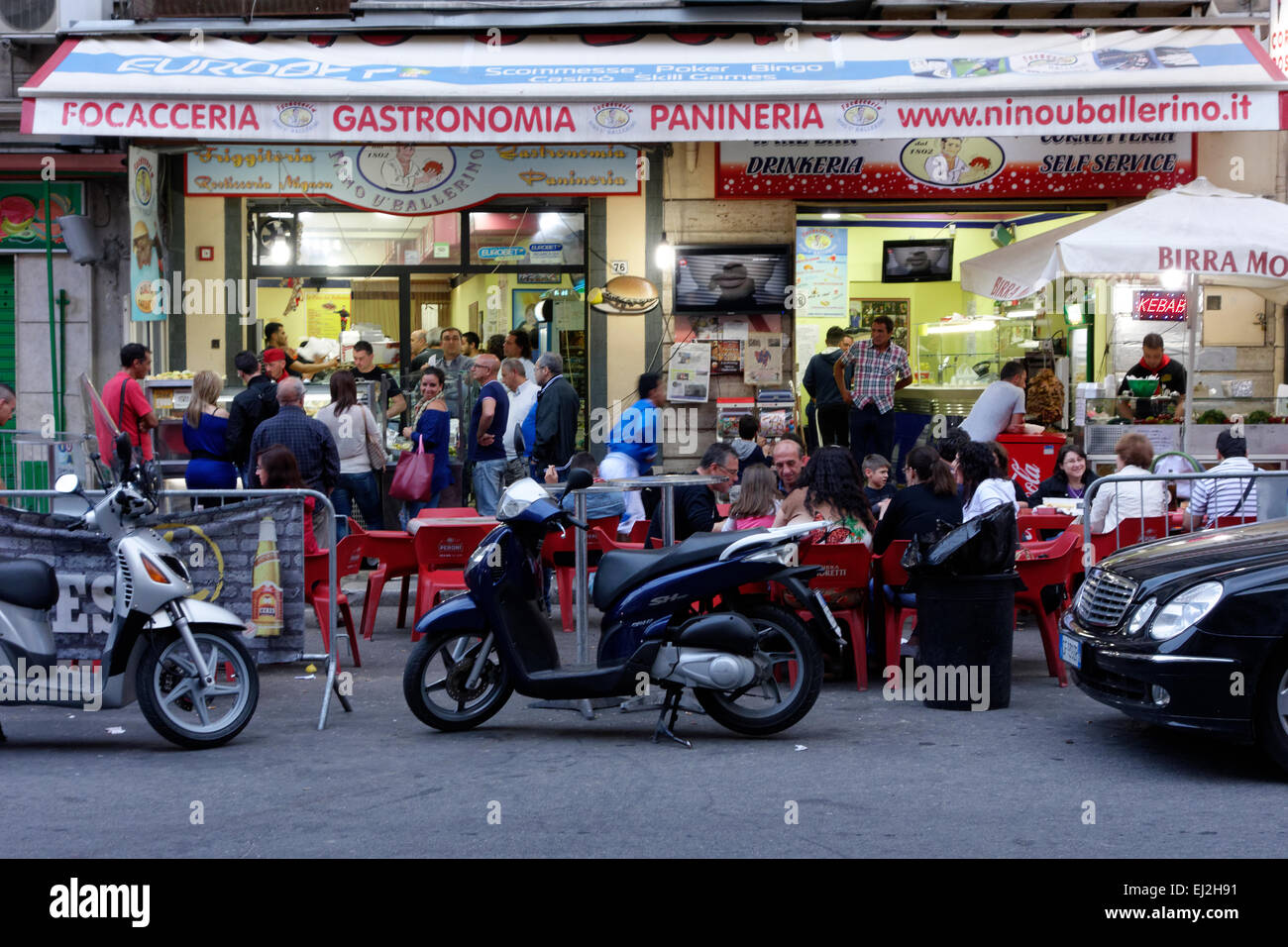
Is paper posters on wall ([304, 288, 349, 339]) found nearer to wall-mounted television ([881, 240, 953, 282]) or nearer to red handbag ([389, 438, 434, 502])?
red handbag ([389, 438, 434, 502])

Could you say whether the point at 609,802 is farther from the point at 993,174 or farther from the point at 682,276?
the point at 993,174

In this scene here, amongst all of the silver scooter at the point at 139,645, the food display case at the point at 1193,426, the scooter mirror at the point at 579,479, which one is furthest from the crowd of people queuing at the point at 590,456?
the silver scooter at the point at 139,645

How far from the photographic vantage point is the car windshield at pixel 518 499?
7.02 metres

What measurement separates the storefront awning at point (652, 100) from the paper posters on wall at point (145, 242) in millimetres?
1081

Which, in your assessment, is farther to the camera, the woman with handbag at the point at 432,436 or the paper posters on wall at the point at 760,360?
the paper posters on wall at the point at 760,360

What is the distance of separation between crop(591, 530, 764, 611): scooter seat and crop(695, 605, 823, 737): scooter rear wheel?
37 centimetres

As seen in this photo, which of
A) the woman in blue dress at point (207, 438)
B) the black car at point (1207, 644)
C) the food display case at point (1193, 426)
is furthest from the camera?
the food display case at point (1193, 426)

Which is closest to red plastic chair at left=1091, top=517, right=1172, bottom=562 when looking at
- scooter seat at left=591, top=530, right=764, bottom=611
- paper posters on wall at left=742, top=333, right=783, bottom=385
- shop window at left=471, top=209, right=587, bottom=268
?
scooter seat at left=591, top=530, right=764, bottom=611

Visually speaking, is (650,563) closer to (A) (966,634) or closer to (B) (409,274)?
(A) (966,634)

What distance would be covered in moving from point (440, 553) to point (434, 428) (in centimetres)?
259

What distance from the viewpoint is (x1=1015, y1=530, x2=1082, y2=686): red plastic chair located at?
838cm

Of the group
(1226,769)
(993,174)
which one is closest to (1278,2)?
(993,174)

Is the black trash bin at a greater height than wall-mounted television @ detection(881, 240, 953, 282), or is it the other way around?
wall-mounted television @ detection(881, 240, 953, 282)

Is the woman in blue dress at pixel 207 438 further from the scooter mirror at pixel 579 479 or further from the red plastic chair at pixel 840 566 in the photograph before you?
the red plastic chair at pixel 840 566
